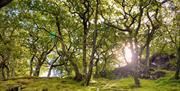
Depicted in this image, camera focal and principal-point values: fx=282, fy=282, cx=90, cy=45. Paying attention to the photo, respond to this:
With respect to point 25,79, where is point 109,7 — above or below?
above

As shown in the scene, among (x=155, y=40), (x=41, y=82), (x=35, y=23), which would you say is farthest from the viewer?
(x=155, y=40)

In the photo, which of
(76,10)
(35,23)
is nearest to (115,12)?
(76,10)

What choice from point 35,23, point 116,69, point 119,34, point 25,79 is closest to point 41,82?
point 25,79

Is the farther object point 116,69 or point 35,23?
point 116,69

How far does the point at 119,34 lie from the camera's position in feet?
144

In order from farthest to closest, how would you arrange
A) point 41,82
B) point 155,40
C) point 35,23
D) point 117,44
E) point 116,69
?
point 116,69 < point 117,44 < point 155,40 < point 35,23 < point 41,82

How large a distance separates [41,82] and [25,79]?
3127mm

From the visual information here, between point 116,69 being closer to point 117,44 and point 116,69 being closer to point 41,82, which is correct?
point 117,44

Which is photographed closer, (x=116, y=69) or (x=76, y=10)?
(x=76, y=10)

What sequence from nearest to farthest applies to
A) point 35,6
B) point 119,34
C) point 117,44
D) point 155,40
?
point 35,6 < point 119,34 < point 155,40 < point 117,44

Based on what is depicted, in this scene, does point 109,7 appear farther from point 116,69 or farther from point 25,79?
point 116,69

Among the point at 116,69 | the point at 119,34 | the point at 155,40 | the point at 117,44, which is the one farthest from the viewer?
the point at 116,69

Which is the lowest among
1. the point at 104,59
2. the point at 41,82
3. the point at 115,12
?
the point at 41,82

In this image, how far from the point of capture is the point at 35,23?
124ft
